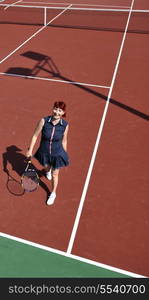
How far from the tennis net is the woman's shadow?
34.3 feet

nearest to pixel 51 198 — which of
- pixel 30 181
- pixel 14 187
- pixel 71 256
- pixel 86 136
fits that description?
pixel 30 181

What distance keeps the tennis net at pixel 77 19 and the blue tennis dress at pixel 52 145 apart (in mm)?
12013

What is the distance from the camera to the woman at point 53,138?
4.52m

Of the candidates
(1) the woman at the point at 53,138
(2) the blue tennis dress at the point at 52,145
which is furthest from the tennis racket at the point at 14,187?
(2) the blue tennis dress at the point at 52,145

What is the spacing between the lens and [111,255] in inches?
192

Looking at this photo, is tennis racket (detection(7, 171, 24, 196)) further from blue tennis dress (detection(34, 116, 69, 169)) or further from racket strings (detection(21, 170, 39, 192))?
blue tennis dress (detection(34, 116, 69, 169))

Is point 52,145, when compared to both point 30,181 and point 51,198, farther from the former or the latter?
point 51,198

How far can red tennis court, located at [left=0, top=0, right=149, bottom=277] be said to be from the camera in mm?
5187

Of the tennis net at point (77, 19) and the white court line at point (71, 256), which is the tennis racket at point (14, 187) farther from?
the tennis net at point (77, 19)

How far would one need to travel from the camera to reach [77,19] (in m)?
17.2

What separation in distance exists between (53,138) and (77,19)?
1464cm

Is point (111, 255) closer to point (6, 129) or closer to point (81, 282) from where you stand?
point (81, 282)

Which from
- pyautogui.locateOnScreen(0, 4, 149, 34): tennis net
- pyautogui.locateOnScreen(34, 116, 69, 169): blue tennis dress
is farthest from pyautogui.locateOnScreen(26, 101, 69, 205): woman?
pyautogui.locateOnScreen(0, 4, 149, 34): tennis net

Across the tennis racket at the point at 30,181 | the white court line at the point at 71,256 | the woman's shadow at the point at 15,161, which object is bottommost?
the white court line at the point at 71,256
